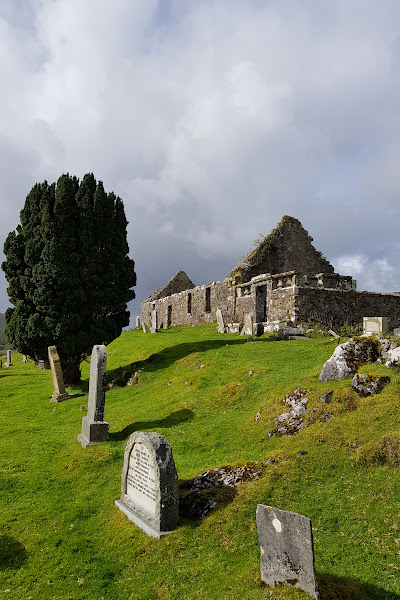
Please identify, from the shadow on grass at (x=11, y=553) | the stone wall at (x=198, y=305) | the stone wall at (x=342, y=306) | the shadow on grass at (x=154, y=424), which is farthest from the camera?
the stone wall at (x=198, y=305)

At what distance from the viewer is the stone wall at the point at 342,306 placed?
73.7 feet

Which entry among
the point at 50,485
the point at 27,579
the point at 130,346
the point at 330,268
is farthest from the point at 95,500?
the point at 330,268

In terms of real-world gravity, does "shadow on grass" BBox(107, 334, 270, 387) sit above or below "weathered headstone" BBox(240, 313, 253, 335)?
below

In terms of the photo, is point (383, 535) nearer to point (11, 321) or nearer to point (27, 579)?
point (27, 579)

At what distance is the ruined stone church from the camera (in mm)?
22797

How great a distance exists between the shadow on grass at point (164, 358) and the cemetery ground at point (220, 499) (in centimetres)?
555

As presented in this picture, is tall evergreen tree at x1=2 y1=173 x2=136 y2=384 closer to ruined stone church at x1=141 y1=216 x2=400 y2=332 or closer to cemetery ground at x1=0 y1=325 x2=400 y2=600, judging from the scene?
cemetery ground at x1=0 y1=325 x2=400 y2=600

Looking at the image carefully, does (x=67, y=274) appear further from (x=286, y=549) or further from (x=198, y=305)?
(x=286, y=549)

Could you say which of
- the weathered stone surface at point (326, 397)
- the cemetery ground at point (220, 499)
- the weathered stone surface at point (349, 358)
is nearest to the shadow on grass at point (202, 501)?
the cemetery ground at point (220, 499)

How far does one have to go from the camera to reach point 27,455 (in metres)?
11.3


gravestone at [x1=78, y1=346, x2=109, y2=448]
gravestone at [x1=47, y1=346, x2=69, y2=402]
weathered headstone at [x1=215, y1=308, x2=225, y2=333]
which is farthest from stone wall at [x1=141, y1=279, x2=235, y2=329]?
gravestone at [x1=78, y1=346, x2=109, y2=448]

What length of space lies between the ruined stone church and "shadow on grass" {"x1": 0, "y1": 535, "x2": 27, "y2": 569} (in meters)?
17.2

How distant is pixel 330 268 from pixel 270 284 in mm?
12791

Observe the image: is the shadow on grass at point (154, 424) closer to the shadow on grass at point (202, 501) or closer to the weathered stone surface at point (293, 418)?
the weathered stone surface at point (293, 418)
